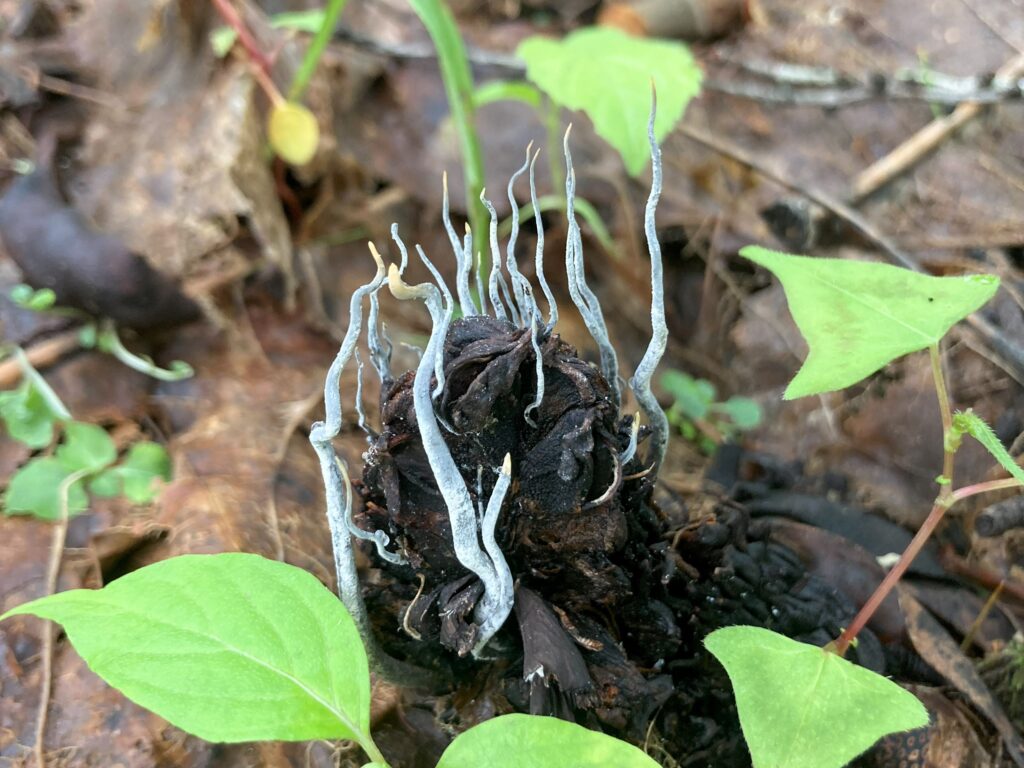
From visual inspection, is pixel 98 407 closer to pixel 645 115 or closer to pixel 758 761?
pixel 645 115

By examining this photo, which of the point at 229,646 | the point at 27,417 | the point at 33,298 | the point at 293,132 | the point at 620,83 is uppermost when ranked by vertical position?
the point at 620,83


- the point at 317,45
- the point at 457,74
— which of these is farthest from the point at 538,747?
the point at 317,45

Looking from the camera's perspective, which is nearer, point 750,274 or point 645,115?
point 645,115

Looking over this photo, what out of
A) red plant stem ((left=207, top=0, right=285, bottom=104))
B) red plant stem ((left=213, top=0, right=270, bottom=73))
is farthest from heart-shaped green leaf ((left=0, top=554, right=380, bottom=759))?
red plant stem ((left=213, top=0, right=270, bottom=73))

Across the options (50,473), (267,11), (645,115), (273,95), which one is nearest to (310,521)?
(50,473)

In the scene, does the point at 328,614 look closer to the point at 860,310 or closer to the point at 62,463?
the point at 860,310

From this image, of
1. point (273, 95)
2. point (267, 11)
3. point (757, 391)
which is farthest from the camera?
point (267, 11)

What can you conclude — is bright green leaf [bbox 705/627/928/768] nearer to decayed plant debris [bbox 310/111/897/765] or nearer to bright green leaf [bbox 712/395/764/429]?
decayed plant debris [bbox 310/111/897/765]
